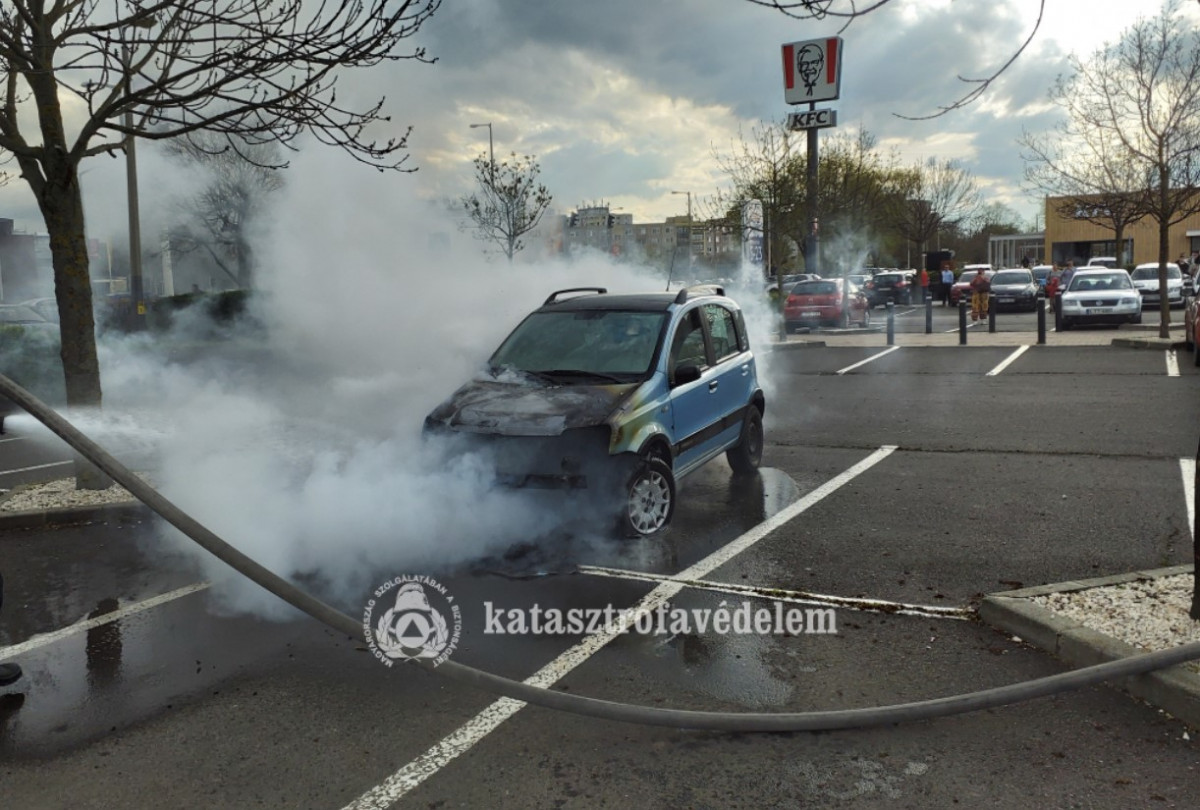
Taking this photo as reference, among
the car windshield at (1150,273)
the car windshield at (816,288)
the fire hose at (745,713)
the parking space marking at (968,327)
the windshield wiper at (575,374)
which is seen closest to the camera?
the fire hose at (745,713)

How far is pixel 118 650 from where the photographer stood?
467 centimetres

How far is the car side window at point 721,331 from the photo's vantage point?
7.69 meters

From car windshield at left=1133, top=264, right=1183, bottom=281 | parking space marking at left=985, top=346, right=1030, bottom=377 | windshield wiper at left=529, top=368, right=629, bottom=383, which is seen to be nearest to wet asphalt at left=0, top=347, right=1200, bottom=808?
windshield wiper at left=529, top=368, right=629, bottom=383

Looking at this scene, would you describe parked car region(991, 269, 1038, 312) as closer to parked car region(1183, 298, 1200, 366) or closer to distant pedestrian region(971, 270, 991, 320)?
distant pedestrian region(971, 270, 991, 320)

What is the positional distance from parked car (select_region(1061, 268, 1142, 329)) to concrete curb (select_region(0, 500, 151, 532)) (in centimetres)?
2097

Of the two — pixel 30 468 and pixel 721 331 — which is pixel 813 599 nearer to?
pixel 721 331

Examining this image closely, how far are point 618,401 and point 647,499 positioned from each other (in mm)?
685

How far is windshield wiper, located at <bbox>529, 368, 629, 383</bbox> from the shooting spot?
652 centimetres

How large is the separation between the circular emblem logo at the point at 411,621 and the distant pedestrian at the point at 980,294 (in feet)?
83.2

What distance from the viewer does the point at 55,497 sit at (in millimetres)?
7727

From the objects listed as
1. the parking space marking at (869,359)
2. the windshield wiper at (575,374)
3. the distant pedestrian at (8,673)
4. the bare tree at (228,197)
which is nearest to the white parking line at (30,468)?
the bare tree at (228,197)

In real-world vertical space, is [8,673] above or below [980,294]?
below

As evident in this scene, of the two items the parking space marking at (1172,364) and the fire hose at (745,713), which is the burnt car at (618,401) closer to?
the fire hose at (745,713)

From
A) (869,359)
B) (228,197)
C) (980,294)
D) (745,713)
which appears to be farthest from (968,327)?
(745,713)
